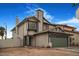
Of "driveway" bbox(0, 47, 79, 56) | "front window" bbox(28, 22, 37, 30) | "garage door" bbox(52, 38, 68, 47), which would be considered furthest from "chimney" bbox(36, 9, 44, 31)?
"driveway" bbox(0, 47, 79, 56)

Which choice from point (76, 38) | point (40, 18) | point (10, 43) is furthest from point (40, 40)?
point (76, 38)

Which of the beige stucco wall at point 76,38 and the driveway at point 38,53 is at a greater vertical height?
the beige stucco wall at point 76,38

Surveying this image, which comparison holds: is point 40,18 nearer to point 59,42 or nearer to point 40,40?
point 40,40

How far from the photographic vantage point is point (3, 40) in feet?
52.9

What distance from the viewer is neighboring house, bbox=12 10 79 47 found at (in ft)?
51.7

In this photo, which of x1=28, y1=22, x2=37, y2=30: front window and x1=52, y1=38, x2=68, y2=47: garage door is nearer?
x1=52, y1=38, x2=68, y2=47: garage door

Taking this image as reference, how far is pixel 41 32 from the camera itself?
16.0 meters

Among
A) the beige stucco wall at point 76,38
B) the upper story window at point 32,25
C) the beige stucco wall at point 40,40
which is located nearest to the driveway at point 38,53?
the beige stucco wall at point 40,40

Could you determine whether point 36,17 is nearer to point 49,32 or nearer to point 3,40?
point 49,32

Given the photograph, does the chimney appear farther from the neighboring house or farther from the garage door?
the garage door

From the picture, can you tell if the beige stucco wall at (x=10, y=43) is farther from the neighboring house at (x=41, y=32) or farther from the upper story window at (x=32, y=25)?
the upper story window at (x=32, y=25)

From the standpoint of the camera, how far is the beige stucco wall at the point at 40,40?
1555 centimetres

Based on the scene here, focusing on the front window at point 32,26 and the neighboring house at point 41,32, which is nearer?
the neighboring house at point 41,32

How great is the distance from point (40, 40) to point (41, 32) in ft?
1.84
